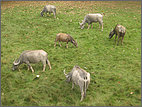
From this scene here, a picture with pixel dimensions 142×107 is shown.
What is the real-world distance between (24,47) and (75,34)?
549cm

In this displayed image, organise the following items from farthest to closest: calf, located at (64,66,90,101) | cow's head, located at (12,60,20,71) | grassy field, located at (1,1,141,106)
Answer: cow's head, located at (12,60,20,71)
grassy field, located at (1,1,141,106)
calf, located at (64,66,90,101)

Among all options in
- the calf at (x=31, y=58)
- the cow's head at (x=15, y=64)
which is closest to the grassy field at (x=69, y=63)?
the cow's head at (x=15, y=64)

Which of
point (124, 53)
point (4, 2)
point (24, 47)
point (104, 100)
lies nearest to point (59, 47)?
point (24, 47)

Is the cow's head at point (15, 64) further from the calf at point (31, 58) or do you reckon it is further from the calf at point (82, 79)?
the calf at point (82, 79)

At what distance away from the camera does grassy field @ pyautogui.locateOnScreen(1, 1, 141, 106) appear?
28.8 feet

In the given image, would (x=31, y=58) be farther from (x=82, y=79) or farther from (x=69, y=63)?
(x=82, y=79)

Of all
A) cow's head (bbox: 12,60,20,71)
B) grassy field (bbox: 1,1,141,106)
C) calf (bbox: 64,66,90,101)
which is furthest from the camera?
cow's head (bbox: 12,60,20,71)

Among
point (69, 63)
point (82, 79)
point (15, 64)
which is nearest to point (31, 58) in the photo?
point (15, 64)

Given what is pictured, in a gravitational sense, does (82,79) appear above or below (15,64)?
above

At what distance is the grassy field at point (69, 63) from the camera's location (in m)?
8.77

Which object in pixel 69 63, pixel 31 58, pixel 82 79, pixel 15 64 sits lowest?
pixel 69 63

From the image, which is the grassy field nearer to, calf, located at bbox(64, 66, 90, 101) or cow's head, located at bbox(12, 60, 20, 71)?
cow's head, located at bbox(12, 60, 20, 71)

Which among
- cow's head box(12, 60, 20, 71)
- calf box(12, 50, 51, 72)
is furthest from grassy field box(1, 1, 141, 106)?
calf box(12, 50, 51, 72)

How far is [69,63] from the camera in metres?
12.1
